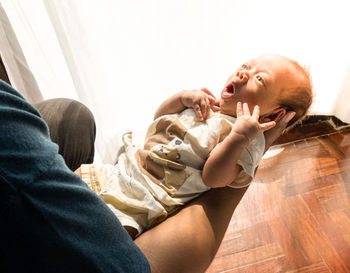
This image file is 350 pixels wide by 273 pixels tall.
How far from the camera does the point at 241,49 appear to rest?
1.52m

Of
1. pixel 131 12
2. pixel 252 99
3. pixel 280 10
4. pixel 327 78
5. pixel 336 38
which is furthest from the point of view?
pixel 327 78

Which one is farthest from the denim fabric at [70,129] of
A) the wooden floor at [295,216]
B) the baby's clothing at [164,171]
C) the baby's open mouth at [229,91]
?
the wooden floor at [295,216]

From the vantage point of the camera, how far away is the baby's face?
91cm

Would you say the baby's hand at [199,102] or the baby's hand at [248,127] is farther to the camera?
the baby's hand at [199,102]

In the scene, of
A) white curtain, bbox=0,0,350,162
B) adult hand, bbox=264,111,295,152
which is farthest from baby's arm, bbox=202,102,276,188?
white curtain, bbox=0,0,350,162

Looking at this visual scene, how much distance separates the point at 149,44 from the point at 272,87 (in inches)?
29.3

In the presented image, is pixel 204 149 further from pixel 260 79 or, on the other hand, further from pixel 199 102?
pixel 260 79

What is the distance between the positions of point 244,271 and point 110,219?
3.28 feet

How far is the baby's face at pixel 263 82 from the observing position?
91 centimetres

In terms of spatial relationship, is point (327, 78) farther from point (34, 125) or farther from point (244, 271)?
Answer: point (34, 125)

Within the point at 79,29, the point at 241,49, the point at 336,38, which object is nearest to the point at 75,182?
the point at 79,29

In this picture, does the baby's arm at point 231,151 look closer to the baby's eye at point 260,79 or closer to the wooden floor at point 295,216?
the baby's eye at point 260,79

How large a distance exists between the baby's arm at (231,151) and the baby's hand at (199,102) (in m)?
0.19

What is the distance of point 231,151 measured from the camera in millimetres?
809
